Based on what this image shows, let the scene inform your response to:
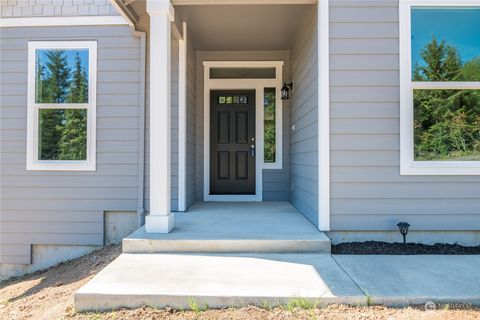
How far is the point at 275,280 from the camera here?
2.51m

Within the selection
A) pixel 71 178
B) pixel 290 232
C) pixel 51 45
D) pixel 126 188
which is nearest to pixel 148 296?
pixel 290 232

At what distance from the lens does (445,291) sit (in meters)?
2.35

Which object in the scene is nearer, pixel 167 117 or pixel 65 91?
pixel 167 117

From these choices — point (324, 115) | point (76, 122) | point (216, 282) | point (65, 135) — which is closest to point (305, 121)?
point (324, 115)

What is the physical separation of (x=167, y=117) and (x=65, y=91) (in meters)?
2.04

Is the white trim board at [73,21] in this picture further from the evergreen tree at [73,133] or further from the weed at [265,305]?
the weed at [265,305]

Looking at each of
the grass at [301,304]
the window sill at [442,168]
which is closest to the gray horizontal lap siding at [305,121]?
the window sill at [442,168]

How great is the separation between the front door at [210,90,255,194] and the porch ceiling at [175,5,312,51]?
858mm

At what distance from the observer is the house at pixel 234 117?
11.4 ft

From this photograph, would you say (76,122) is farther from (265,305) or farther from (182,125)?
(265,305)

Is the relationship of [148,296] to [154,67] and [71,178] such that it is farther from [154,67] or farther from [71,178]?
[71,178]

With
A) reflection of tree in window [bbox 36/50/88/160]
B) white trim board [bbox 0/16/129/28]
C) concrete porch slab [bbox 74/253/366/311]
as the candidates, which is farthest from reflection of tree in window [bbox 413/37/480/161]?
reflection of tree in window [bbox 36/50/88/160]

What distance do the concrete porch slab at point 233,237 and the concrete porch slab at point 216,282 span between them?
0.11 metres

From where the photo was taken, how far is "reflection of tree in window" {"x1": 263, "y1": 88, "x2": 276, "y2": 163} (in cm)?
585
